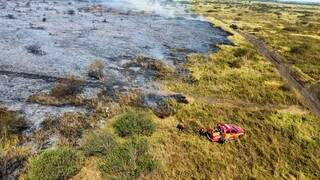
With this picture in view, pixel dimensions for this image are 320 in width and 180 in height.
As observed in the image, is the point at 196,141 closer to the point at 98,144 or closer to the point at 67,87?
the point at 98,144

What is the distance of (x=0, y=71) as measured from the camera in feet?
143

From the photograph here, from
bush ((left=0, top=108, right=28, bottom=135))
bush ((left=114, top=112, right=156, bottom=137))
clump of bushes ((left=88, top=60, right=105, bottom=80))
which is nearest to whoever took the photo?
bush ((left=0, top=108, right=28, bottom=135))

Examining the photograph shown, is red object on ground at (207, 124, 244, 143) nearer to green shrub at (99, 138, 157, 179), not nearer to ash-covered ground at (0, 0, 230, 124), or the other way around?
green shrub at (99, 138, 157, 179)

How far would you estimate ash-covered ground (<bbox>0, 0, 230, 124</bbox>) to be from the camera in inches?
1616

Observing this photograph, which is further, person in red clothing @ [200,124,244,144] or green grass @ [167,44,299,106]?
green grass @ [167,44,299,106]

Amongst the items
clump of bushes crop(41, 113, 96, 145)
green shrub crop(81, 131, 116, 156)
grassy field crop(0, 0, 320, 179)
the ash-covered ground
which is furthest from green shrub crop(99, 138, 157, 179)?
the ash-covered ground

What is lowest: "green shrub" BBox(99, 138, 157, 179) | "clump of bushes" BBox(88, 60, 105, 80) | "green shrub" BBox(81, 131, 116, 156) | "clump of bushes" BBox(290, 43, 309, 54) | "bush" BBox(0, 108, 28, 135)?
"green shrub" BBox(99, 138, 157, 179)

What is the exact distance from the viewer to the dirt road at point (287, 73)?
4417 centimetres

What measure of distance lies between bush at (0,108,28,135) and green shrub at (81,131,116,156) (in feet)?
18.3

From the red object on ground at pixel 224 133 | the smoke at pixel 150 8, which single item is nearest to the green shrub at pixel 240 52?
the red object on ground at pixel 224 133

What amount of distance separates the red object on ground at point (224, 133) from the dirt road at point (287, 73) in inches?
481

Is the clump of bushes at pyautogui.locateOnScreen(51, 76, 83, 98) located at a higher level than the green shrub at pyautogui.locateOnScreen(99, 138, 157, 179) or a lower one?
higher

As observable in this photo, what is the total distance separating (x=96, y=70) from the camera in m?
45.9

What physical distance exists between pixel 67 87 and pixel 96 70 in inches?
261
